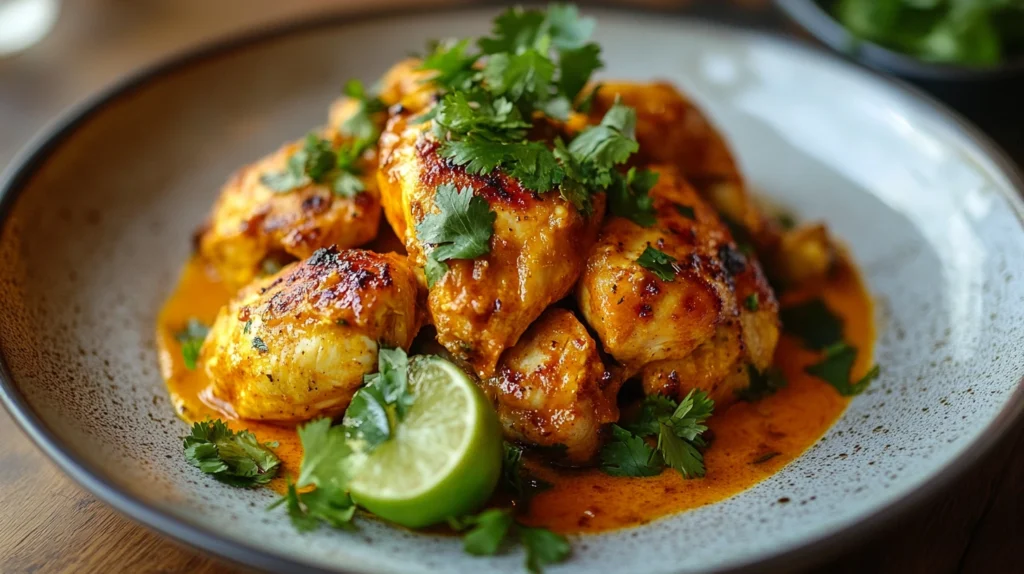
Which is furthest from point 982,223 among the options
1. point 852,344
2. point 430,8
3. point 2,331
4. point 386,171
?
point 2,331

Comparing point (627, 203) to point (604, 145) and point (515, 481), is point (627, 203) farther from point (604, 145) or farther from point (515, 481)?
point (515, 481)

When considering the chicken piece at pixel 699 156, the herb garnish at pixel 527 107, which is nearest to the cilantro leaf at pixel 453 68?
the herb garnish at pixel 527 107

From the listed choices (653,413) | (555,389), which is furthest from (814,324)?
(555,389)

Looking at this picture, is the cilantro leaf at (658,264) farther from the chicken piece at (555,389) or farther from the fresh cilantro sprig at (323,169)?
the fresh cilantro sprig at (323,169)

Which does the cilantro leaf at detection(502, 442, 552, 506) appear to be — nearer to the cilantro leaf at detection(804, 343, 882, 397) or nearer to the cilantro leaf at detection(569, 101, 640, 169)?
the cilantro leaf at detection(569, 101, 640, 169)

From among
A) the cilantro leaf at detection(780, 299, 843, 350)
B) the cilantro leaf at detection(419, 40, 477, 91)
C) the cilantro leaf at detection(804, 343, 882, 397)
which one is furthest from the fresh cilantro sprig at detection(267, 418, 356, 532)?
the cilantro leaf at detection(780, 299, 843, 350)

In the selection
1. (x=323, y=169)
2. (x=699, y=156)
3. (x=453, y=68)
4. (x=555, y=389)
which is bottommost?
(x=555, y=389)
